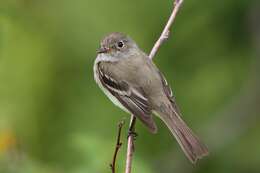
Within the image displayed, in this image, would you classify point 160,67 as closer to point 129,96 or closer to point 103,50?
point 103,50

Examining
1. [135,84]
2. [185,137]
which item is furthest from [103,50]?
[185,137]

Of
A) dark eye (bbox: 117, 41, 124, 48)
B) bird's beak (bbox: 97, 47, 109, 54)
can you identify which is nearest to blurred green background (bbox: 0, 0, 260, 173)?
dark eye (bbox: 117, 41, 124, 48)

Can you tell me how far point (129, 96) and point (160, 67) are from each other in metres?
1.46

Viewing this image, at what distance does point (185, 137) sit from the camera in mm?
5957

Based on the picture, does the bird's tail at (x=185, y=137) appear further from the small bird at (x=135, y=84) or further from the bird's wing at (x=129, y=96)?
the bird's wing at (x=129, y=96)

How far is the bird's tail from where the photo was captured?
5648 mm

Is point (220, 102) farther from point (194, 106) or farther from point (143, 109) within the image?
point (143, 109)

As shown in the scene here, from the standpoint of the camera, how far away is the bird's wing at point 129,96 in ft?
19.9

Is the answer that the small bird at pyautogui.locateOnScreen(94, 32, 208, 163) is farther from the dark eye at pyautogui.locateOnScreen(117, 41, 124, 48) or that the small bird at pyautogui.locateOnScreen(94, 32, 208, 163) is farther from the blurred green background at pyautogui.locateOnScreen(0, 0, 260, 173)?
the blurred green background at pyautogui.locateOnScreen(0, 0, 260, 173)

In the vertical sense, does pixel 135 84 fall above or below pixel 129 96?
above

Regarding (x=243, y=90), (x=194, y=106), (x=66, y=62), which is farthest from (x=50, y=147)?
(x=243, y=90)

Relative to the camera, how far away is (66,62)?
7883mm

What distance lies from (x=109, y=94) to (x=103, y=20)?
1.53 meters

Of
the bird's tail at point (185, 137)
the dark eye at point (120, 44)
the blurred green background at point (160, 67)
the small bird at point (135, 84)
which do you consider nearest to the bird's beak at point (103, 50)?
the small bird at point (135, 84)
